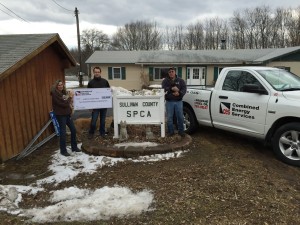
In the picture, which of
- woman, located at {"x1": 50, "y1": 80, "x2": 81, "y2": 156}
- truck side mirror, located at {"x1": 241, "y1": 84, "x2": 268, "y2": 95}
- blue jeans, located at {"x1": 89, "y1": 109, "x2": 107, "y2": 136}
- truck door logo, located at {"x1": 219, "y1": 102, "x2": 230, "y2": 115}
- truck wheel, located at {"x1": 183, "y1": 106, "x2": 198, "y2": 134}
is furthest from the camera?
truck wheel, located at {"x1": 183, "y1": 106, "x2": 198, "y2": 134}

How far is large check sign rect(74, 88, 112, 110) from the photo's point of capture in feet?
21.9

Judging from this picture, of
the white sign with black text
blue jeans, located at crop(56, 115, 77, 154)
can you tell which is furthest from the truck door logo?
blue jeans, located at crop(56, 115, 77, 154)

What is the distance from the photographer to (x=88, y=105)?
22.0ft

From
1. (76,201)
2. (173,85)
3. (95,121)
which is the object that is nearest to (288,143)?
(173,85)

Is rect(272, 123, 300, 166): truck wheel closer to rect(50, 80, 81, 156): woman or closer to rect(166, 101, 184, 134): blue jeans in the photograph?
rect(166, 101, 184, 134): blue jeans

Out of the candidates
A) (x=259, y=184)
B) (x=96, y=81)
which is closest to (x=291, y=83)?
(x=259, y=184)

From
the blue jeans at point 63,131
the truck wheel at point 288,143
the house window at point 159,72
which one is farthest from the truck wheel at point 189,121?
the house window at point 159,72

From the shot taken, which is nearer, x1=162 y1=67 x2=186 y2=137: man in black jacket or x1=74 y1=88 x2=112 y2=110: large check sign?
x1=162 y1=67 x2=186 y2=137: man in black jacket

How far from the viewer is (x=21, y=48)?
658 cm

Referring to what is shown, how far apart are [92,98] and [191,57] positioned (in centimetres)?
2046

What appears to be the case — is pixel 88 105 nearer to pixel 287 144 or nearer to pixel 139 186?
pixel 139 186

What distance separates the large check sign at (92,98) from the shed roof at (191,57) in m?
18.6

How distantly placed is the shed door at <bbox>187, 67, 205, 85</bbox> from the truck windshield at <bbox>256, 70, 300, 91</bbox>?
1922cm

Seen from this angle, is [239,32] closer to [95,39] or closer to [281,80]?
[95,39]
